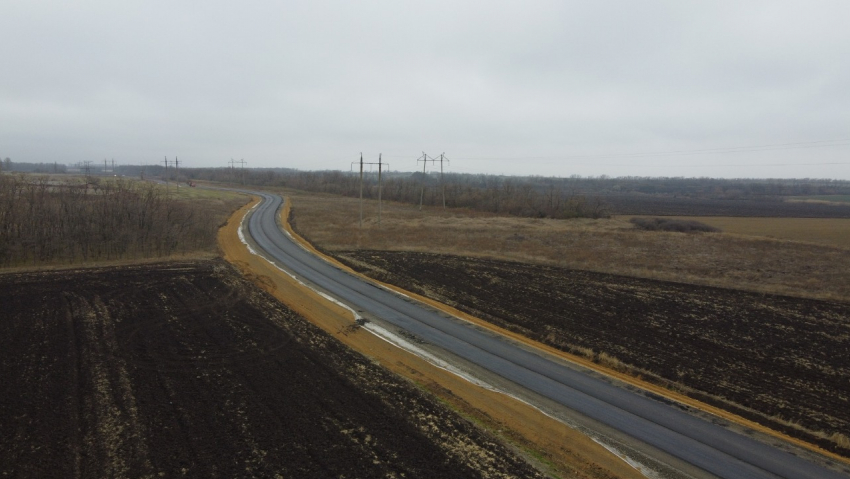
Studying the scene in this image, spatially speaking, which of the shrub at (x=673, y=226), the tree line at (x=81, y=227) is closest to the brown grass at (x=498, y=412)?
the tree line at (x=81, y=227)

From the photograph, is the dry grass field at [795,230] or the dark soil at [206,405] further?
the dry grass field at [795,230]

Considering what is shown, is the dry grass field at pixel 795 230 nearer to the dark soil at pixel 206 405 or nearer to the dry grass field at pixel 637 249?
the dry grass field at pixel 637 249

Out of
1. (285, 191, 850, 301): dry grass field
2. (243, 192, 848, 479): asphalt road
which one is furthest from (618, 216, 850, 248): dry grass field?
(243, 192, 848, 479): asphalt road

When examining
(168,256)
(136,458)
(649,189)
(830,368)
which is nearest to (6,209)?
(168,256)

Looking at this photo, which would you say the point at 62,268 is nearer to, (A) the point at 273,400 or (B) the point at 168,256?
(B) the point at 168,256

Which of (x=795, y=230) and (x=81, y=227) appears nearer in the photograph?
(x=81, y=227)

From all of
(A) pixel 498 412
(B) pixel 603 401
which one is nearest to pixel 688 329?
(B) pixel 603 401

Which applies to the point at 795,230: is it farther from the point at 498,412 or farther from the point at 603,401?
the point at 498,412

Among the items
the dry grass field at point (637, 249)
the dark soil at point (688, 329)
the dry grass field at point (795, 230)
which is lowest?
the dark soil at point (688, 329)
